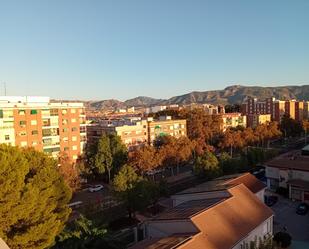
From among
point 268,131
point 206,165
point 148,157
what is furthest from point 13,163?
point 268,131

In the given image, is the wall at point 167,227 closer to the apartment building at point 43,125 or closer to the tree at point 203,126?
the apartment building at point 43,125

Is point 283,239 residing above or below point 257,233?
below

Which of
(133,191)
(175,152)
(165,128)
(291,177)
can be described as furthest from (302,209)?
(165,128)

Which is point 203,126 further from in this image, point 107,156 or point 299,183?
point 299,183

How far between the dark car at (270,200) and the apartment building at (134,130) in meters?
29.8

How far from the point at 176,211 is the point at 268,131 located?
176 ft

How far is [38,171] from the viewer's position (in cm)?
2383

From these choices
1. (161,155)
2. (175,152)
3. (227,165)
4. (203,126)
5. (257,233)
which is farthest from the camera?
(203,126)

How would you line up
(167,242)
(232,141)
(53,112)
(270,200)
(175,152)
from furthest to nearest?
(232,141)
(175,152)
(53,112)
(270,200)
(167,242)

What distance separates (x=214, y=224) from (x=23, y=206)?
34.4 ft

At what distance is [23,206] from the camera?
2000cm

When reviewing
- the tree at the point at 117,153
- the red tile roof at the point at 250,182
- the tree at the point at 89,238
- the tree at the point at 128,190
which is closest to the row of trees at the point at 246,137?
the tree at the point at 117,153

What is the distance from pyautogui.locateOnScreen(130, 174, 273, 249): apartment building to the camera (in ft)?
58.5

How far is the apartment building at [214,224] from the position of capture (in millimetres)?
17828
